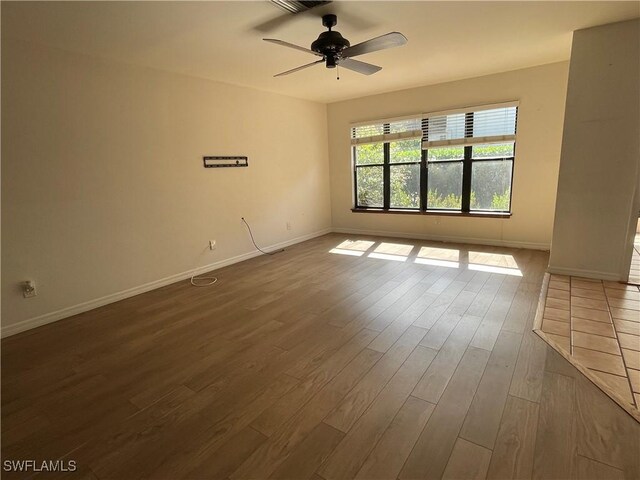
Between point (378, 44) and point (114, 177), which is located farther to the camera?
point (114, 177)

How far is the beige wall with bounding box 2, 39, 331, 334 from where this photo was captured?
2.82 metres

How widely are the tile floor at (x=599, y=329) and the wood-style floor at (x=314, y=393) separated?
0.12 meters

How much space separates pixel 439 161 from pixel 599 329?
3.46 metres

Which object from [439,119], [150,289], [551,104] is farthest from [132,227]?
[551,104]

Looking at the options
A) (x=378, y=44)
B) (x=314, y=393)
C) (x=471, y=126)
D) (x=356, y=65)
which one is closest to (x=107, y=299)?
(x=314, y=393)

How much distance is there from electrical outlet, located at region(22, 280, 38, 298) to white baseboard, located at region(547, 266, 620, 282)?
17.4 feet

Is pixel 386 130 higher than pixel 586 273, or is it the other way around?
pixel 386 130

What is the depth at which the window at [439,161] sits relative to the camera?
486 centimetres

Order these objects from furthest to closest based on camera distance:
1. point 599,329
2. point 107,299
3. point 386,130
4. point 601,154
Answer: point 386,130 < point 107,299 < point 601,154 < point 599,329

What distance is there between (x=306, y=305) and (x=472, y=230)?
134 inches

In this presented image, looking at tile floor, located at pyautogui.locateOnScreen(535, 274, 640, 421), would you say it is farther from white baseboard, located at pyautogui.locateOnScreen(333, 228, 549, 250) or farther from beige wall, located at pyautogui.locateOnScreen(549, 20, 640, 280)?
white baseboard, located at pyautogui.locateOnScreen(333, 228, 549, 250)

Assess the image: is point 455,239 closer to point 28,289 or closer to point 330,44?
point 330,44

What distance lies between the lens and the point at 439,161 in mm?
5348

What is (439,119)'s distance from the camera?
17.0 feet
